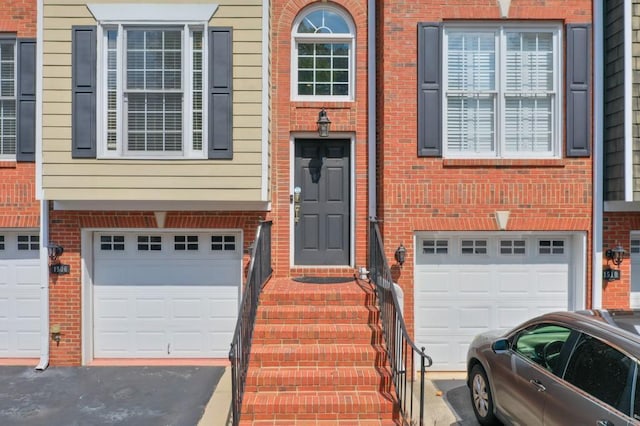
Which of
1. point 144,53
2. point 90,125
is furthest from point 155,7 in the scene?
point 90,125

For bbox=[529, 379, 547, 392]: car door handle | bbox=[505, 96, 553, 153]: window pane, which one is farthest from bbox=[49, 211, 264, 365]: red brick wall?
bbox=[529, 379, 547, 392]: car door handle

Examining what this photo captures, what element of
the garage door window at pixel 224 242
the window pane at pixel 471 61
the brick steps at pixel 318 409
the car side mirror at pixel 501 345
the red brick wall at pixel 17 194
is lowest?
the brick steps at pixel 318 409

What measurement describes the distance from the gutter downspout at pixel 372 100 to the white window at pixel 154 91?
2.59m

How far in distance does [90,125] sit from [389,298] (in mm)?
4871

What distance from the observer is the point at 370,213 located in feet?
23.3

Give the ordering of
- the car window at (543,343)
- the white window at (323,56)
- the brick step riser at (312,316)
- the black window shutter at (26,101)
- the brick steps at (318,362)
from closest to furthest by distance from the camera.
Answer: the car window at (543,343)
the brick steps at (318,362)
the brick step riser at (312,316)
the black window shutter at (26,101)
the white window at (323,56)

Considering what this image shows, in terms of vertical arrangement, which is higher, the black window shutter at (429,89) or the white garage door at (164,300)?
the black window shutter at (429,89)

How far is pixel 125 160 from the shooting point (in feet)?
20.8

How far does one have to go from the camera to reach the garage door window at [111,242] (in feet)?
23.0

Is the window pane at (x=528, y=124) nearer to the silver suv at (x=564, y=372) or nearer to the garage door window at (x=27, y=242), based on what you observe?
the silver suv at (x=564, y=372)

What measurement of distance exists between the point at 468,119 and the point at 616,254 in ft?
9.82

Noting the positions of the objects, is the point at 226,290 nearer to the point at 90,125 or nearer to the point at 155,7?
the point at 90,125

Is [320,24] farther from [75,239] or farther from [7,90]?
[75,239]

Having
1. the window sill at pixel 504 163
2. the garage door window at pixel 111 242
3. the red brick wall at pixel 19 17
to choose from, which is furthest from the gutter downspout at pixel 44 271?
the window sill at pixel 504 163
